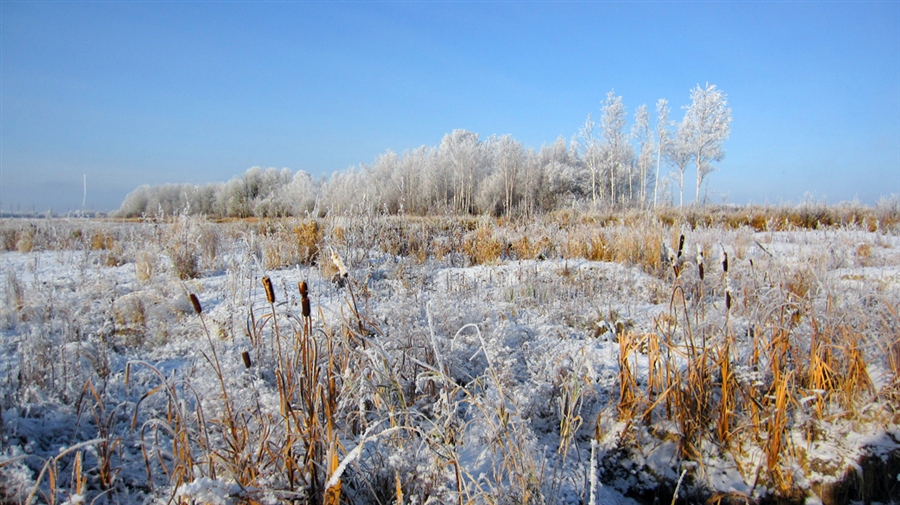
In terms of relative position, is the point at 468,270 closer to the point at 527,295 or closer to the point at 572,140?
the point at 527,295

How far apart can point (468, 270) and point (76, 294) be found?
4.10 m

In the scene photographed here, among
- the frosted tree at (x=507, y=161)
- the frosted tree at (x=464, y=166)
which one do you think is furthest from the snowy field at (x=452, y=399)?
the frosted tree at (x=507, y=161)

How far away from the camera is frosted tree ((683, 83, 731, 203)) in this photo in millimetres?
26547

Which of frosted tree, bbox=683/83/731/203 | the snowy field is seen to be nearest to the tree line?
frosted tree, bbox=683/83/731/203

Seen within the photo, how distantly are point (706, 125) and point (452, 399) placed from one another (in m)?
30.8

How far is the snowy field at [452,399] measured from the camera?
1584 millimetres

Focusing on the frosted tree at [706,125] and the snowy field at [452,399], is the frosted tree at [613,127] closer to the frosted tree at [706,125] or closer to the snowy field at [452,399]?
the frosted tree at [706,125]

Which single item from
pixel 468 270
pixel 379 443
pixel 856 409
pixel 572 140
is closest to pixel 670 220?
pixel 468 270

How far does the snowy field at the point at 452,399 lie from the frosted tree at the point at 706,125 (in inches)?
1065

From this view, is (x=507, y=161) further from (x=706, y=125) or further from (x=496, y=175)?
(x=706, y=125)

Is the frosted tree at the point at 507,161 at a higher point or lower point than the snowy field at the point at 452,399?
higher

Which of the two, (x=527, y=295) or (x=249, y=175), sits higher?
(x=249, y=175)

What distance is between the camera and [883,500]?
206 centimetres

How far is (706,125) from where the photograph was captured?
26.8m
